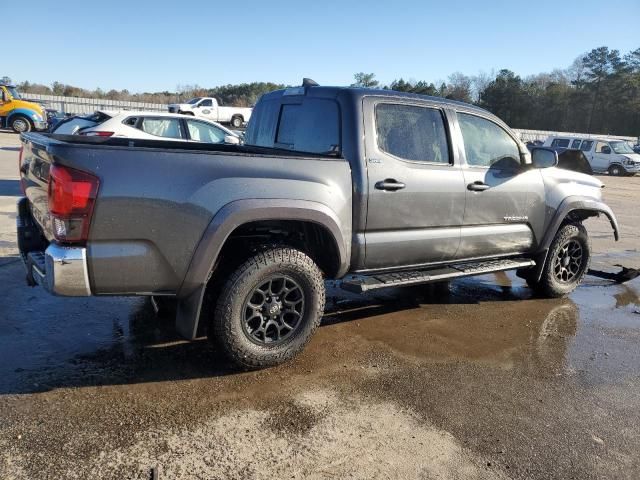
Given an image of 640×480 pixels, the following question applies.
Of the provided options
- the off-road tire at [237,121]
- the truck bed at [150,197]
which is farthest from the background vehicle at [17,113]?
the truck bed at [150,197]

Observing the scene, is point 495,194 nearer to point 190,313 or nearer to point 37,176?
point 190,313

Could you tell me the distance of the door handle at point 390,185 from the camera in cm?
404

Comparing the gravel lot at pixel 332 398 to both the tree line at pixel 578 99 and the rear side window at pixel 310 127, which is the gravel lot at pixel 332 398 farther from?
the tree line at pixel 578 99

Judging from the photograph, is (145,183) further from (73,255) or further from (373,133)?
(373,133)

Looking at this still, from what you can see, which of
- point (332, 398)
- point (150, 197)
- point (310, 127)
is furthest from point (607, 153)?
point (150, 197)

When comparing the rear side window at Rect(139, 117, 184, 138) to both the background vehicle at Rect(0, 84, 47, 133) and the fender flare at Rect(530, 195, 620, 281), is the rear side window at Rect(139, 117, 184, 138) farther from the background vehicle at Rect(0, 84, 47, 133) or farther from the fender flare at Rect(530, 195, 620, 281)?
the background vehicle at Rect(0, 84, 47, 133)

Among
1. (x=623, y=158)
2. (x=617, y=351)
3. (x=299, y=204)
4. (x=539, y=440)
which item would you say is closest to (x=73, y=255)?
(x=299, y=204)

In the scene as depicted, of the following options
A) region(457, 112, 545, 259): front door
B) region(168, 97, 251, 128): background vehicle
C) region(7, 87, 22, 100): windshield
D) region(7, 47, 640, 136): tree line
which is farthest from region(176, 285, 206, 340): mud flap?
region(7, 47, 640, 136): tree line

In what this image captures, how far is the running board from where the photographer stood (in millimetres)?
4023

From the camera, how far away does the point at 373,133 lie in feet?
13.5

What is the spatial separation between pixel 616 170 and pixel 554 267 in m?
25.0

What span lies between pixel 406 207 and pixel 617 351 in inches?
89.2

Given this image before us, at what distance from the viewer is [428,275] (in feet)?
14.7

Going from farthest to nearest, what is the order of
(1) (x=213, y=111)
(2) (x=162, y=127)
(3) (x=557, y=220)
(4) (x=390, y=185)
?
(1) (x=213, y=111)
(2) (x=162, y=127)
(3) (x=557, y=220)
(4) (x=390, y=185)
